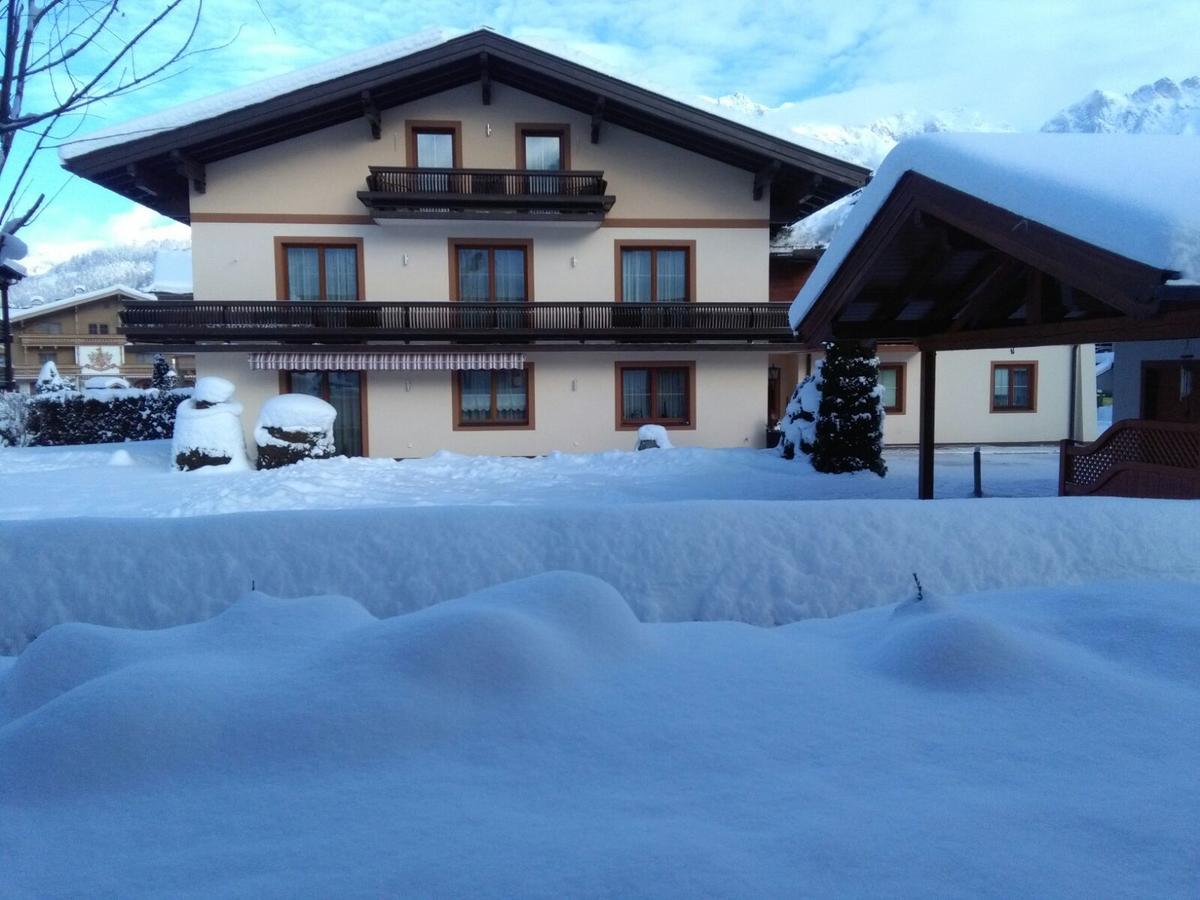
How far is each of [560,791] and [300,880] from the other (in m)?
0.67

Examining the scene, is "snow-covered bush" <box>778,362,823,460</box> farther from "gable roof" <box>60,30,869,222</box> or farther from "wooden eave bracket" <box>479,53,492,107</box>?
Result: "wooden eave bracket" <box>479,53,492,107</box>

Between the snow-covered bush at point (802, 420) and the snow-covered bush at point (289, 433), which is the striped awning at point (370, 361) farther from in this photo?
the snow-covered bush at point (802, 420)

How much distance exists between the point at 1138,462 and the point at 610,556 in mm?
7935

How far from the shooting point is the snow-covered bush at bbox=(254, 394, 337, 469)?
54.9ft

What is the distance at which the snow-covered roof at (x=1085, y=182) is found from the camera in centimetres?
551

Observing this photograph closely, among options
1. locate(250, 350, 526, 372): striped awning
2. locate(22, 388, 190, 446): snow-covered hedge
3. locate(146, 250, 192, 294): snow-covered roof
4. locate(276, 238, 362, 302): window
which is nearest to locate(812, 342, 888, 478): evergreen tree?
locate(250, 350, 526, 372): striped awning

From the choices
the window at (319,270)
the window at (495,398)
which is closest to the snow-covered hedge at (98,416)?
the window at (319,270)

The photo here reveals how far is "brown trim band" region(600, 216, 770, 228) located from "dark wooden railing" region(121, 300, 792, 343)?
2222mm

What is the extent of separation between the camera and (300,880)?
1665 mm

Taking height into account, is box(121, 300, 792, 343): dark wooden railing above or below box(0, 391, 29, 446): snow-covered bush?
above

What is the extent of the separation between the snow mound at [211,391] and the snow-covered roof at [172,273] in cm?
1244

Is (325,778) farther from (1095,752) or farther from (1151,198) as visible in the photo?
(1151,198)

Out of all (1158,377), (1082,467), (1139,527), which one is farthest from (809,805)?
(1158,377)

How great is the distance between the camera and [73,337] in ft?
150
